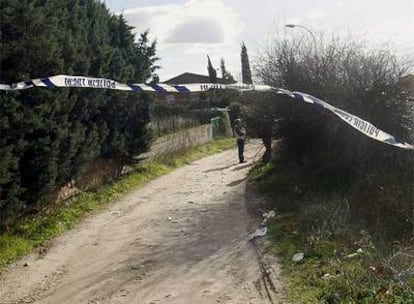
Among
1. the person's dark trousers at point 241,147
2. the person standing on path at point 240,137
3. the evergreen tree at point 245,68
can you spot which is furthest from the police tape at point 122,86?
the person's dark trousers at point 241,147

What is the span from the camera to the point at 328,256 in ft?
22.5

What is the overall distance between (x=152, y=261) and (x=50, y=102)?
11.5ft

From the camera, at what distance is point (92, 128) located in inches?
489

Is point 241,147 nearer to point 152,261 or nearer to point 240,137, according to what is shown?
point 240,137

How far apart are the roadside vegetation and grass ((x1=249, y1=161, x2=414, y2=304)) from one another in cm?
1

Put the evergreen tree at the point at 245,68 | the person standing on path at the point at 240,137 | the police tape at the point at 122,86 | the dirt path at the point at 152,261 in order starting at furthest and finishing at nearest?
the person standing on path at the point at 240,137, the evergreen tree at the point at 245,68, the police tape at the point at 122,86, the dirt path at the point at 152,261

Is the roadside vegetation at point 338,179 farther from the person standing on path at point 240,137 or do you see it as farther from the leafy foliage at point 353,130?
the person standing on path at point 240,137

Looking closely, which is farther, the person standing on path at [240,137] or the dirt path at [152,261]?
the person standing on path at [240,137]

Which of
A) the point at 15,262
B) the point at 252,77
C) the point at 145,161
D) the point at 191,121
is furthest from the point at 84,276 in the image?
the point at 191,121

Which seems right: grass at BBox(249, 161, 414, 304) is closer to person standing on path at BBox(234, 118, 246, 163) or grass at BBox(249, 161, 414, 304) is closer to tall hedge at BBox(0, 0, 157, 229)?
tall hedge at BBox(0, 0, 157, 229)

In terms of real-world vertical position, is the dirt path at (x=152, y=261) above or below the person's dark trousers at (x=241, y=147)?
below

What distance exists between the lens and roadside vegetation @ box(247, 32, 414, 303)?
19.7 feet

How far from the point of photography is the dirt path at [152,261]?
6340mm

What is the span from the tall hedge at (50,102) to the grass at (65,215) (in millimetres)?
380
